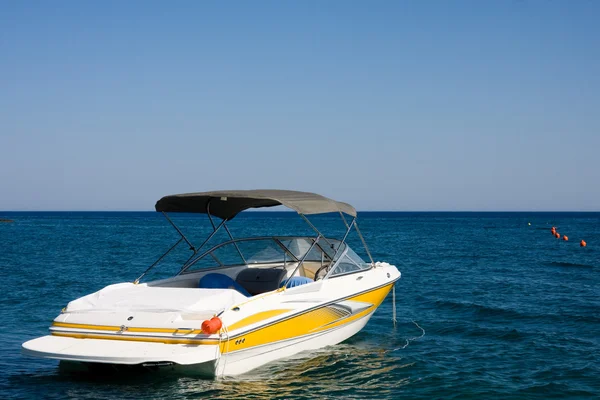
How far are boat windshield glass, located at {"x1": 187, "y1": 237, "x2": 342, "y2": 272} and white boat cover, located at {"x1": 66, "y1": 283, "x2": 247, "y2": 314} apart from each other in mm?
2753

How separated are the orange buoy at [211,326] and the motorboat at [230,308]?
0.04ft

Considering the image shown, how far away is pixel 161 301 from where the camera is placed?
8312 mm

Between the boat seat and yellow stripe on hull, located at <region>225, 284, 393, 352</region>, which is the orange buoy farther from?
the boat seat

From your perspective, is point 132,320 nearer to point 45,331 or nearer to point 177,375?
point 177,375

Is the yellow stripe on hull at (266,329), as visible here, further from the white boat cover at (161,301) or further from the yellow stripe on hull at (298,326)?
the white boat cover at (161,301)

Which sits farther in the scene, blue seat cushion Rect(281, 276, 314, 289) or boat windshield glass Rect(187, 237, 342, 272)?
boat windshield glass Rect(187, 237, 342, 272)

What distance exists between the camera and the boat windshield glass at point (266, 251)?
11.7 metres

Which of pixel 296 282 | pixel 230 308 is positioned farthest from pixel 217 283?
pixel 230 308

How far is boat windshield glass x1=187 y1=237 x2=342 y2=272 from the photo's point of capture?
11.7 metres

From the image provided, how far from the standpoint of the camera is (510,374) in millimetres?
9383

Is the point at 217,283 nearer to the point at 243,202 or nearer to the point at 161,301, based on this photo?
the point at 161,301

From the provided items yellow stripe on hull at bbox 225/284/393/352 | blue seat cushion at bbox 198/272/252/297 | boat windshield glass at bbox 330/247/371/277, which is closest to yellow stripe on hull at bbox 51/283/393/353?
yellow stripe on hull at bbox 225/284/393/352

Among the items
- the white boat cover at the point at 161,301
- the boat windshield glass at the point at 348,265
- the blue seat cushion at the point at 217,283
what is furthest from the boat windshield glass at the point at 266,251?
the white boat cover at the point at 161,301

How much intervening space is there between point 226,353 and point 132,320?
1.23 m
